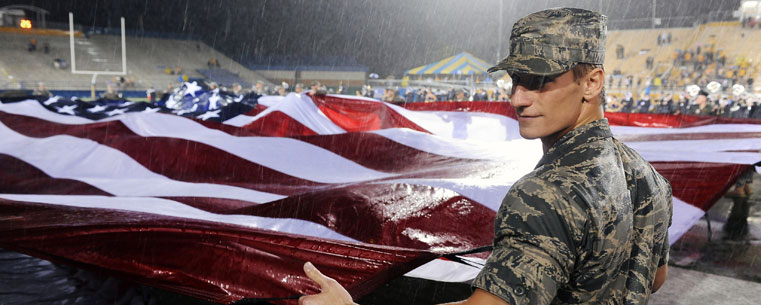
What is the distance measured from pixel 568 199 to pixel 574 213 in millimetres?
21

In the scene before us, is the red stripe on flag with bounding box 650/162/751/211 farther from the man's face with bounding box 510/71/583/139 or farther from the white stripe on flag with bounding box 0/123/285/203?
the man's face with bounding box 510/71/583/139

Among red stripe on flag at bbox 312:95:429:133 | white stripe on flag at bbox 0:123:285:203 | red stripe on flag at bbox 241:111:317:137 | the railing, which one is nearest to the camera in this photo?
white stripe on flag at bbox 0:123:285:203

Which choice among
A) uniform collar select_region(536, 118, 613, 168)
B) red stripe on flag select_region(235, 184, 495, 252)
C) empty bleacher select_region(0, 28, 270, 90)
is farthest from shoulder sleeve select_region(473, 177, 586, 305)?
empty bleacher select_region(0, 28, 270, 90)

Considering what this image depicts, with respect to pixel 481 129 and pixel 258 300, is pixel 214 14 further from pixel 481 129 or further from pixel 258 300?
pixel 258 300

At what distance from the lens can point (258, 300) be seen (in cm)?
166

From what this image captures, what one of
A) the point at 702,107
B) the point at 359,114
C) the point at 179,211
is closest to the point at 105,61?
the point at 359,114

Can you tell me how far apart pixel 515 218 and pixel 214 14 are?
32.8 meters

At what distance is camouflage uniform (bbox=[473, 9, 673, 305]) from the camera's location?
0.76 meters

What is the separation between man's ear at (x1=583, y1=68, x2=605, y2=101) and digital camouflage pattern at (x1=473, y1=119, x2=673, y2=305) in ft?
0.14

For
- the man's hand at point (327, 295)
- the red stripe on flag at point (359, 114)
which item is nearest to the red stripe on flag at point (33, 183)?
the man's hand at point (327, 295)

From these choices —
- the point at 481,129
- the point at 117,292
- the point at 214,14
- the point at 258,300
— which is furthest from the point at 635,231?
the point at 214,14

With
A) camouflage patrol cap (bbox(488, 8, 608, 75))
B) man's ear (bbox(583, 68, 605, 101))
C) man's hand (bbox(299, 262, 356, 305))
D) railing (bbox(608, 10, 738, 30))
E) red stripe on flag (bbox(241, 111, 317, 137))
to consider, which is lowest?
red stripe on flag (bbox(241, 111, 317, 137))

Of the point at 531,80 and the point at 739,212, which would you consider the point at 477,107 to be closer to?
the point at 739,212

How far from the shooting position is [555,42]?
0.86 metres
